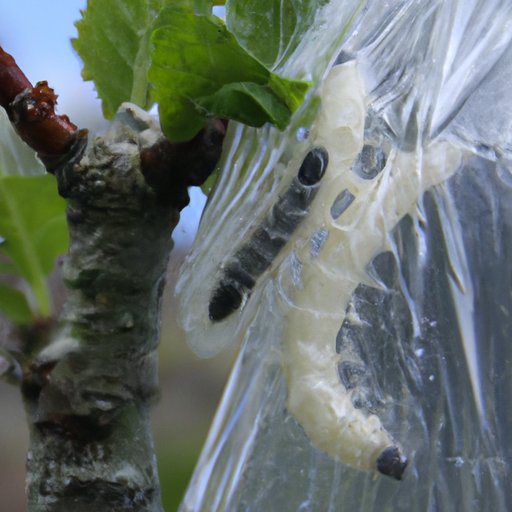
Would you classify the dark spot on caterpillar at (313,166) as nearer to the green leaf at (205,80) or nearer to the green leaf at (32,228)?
the green leaf at (205,80)

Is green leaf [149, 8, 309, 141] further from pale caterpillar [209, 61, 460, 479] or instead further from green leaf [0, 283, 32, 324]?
green leaf [0, 283, 32, 324]

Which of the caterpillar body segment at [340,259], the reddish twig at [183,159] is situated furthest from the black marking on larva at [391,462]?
the reddish twig at [183,159]

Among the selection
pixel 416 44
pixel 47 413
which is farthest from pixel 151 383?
pixel 416 44

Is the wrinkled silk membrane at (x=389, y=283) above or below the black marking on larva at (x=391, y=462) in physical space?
above

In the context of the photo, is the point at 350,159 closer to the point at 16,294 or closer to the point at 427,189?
the point at 427,189

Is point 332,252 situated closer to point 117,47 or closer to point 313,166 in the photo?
point 313,166

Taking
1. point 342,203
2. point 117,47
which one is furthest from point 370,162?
point 117,47
